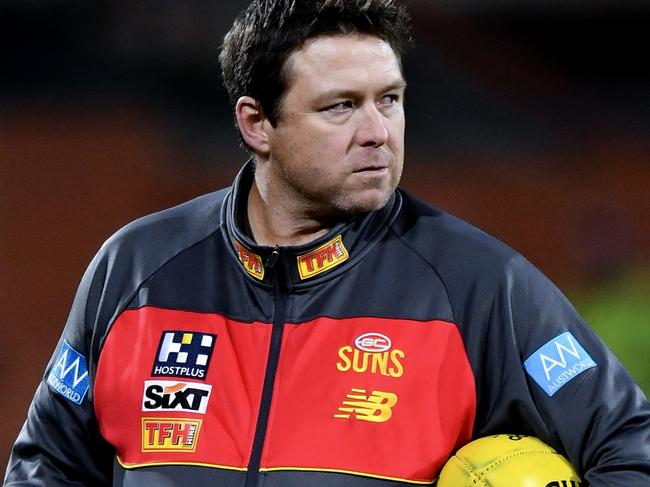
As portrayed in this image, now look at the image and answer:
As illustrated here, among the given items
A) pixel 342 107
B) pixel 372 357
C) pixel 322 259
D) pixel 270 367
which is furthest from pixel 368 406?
pixel 342 107

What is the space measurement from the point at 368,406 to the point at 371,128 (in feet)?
1.79

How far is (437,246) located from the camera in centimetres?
250

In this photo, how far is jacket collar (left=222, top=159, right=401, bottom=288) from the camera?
2480 mm

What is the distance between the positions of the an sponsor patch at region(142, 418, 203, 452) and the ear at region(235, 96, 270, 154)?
611 millimetres

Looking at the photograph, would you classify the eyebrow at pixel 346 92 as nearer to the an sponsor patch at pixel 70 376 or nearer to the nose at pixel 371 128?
the nose at pixel 371 128

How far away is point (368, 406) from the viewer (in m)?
2.36

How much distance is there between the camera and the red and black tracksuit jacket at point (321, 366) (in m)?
2.32

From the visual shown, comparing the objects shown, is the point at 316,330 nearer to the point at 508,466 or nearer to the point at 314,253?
the point at 314,253

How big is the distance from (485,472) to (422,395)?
20cm

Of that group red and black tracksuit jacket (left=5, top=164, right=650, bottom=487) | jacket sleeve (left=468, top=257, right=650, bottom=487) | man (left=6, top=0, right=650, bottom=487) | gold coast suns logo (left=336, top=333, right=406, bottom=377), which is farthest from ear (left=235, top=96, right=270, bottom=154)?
jacket sleeve (left=468, top=257, right=650, bottom=487)

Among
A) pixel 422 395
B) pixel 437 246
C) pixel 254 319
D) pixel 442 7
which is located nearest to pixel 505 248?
pixel 437 246

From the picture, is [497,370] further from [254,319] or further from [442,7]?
[442,7]

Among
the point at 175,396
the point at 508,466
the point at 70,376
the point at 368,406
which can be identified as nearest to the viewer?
the point at 508,466

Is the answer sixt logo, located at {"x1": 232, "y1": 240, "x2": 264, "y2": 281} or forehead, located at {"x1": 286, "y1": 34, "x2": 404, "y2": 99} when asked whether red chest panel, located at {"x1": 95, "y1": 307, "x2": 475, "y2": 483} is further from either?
forehead, located at {"x1": 286, "y1": 34, "x2": 404, "y2": 99}
